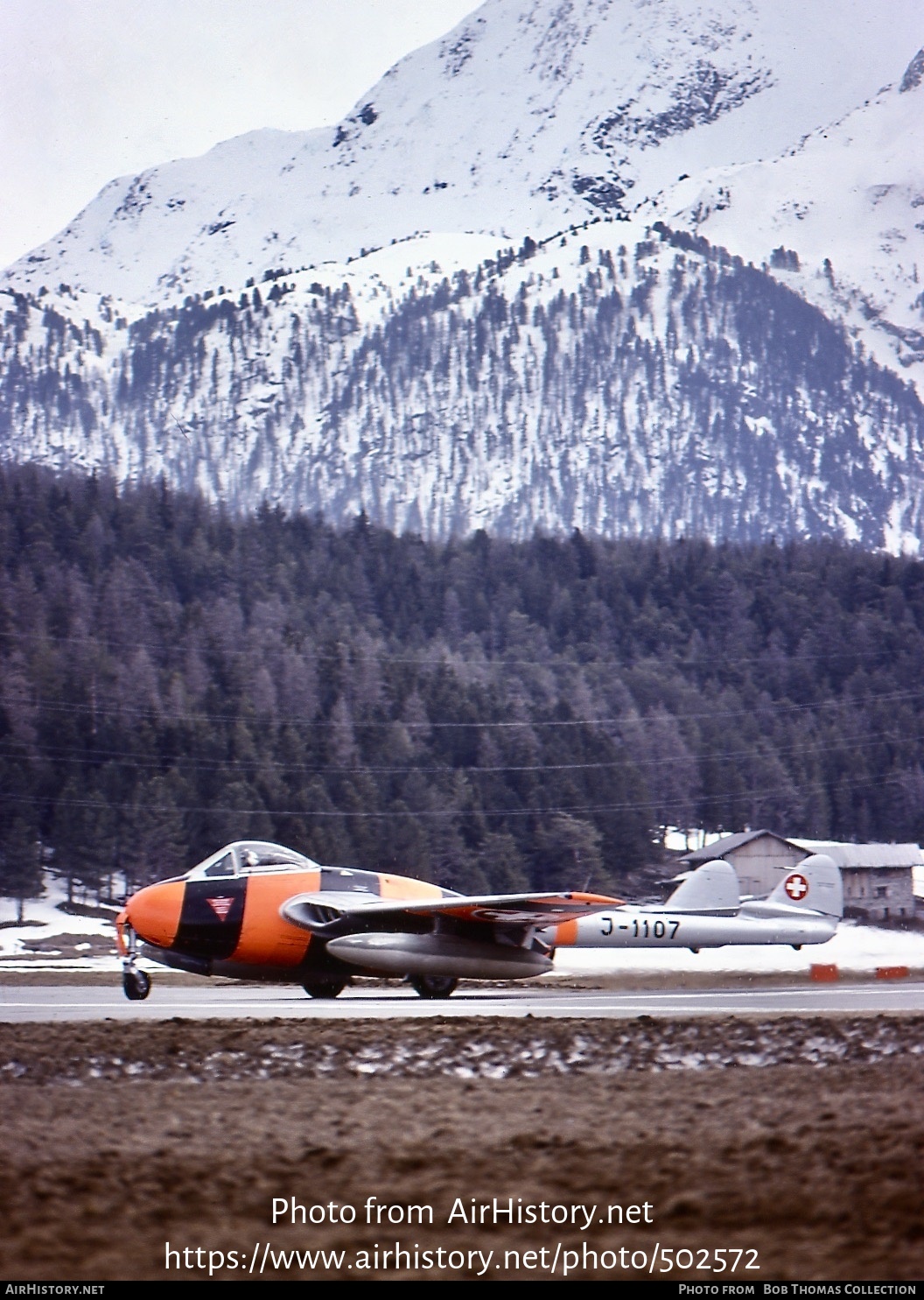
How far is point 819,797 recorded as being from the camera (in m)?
111

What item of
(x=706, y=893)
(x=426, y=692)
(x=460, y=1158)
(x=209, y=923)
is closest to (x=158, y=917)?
(x=209, y=923)

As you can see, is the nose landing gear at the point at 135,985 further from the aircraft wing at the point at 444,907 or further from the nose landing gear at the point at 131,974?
the aircraft wing at the point at 444,907

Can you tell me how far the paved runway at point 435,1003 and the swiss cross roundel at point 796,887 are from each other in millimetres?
5449

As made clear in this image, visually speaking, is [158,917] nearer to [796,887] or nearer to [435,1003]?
[435,1003]

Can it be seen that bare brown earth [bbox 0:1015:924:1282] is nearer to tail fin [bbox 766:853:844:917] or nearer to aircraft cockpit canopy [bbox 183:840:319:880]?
aircraft cockpit canopy [bbox 183:840:319:880]

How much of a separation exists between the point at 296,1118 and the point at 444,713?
9343 cm

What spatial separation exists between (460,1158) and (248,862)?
14.7 meters

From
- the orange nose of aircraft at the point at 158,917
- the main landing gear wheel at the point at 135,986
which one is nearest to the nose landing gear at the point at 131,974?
the main landing gear wheel at the point at 135,986

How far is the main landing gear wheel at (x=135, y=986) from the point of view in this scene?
71.7ft

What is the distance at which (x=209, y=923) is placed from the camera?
21.4 metres

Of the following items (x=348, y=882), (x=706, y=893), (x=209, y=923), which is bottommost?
(x=706, y=893)

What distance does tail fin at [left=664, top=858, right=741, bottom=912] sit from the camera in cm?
3117

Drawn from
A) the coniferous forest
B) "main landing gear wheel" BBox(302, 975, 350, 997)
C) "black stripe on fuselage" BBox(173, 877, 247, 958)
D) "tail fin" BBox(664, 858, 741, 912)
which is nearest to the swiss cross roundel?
"tail fin" BBox(664, 858, 741, 912)

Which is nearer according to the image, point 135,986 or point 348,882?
point 135,986
